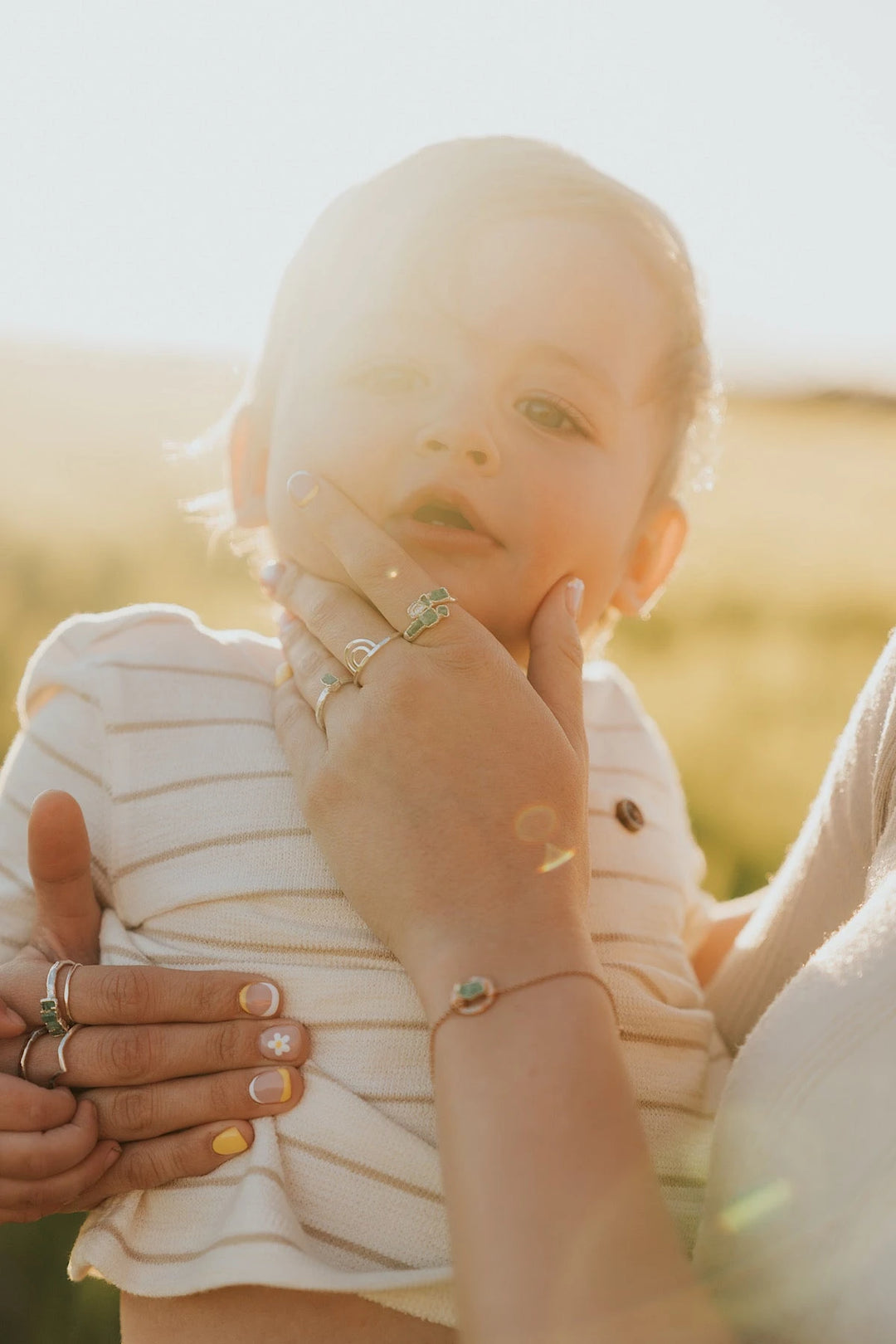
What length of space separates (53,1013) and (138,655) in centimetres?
65

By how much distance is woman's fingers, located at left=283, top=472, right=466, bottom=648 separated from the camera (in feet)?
5.05

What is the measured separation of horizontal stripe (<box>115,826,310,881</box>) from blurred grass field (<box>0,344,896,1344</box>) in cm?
94

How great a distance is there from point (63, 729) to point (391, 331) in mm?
872

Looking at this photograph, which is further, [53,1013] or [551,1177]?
[53,1013]

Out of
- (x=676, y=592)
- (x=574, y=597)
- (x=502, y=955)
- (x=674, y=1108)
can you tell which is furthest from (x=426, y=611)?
(x=676, y=592)

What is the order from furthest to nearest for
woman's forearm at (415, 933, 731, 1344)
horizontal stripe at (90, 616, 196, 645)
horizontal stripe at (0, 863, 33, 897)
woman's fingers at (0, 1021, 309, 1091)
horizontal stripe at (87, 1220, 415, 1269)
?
horizontal stripe at (90, 616, 196, 645) < horizontal stripe at (0, 863, 33, 897) < woman's fingers at (0, 1021, 309, 1091) < horizontal stripe at (87, 1220, 415, 1269) < woman's forearm at (415, 933, 731, 1344)

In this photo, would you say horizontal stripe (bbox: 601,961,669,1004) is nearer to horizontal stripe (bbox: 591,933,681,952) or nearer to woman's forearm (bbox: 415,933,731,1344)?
horizontal stripe (bbox: 591,933,681,952)

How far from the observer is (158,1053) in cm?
142

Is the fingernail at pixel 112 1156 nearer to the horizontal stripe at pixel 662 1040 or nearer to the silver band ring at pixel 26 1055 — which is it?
the silver band ring at pixel 26 1055

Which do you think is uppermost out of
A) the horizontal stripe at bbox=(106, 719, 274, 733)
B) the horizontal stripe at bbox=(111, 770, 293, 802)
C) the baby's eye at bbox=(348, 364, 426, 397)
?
the baby's eye at bbox=(348, 364, 426, 397)

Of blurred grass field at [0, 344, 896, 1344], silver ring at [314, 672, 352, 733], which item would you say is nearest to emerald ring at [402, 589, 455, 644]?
silver ring at [314, 672, 352, 733]

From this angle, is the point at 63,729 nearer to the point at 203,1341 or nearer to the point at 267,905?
the point at 267,905

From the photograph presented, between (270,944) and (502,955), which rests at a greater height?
(502,955)

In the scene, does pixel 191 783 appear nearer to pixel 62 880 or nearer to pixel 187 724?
pixel 187 724
